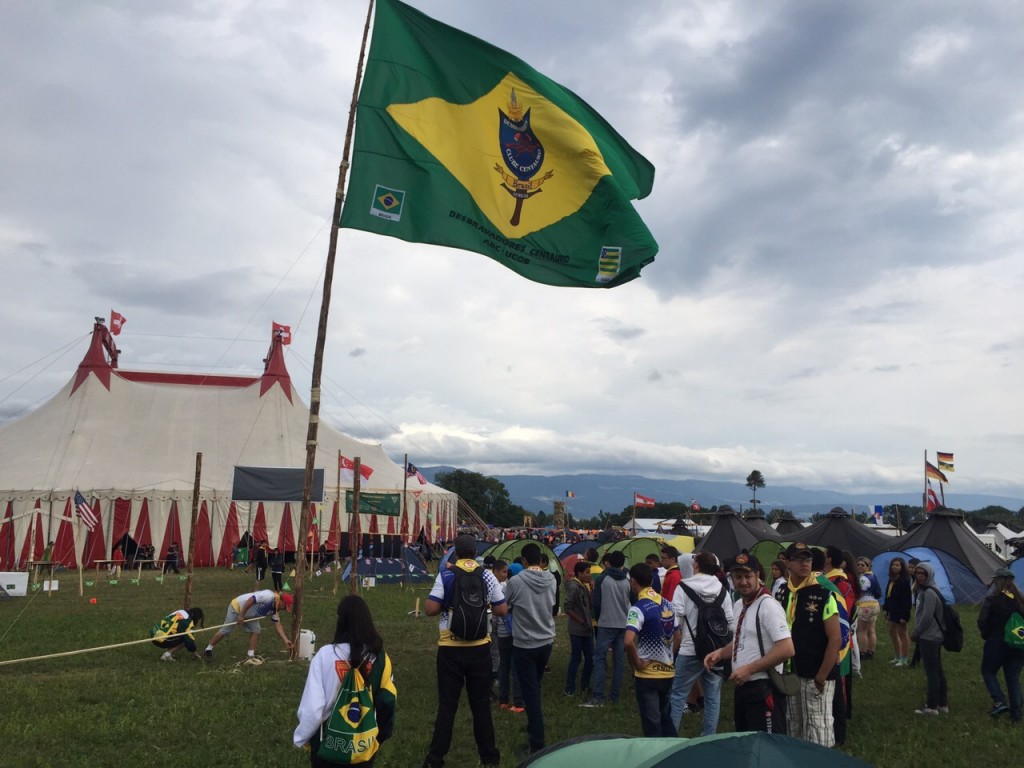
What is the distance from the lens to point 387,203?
941 centimetres

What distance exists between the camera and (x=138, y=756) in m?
7.02

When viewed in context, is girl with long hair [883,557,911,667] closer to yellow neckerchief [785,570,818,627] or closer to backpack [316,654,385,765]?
yellow neckerchief [785,570,818,627]

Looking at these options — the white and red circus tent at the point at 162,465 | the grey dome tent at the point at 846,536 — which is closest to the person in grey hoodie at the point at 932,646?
the grey dome tent at the point at 846,536

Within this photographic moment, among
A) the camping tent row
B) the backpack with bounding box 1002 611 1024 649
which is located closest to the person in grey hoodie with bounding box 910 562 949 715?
the backpack with bounding box 1002 611 1024 649

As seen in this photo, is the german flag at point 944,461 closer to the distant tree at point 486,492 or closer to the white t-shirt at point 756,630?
the white t-shirt at point 756,630

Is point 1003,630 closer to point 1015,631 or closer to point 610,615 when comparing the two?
point 1015,631

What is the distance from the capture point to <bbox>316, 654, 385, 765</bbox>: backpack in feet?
13.5

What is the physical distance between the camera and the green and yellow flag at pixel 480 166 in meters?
9.48

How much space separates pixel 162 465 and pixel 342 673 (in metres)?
31.5

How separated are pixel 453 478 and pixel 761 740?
105 meters

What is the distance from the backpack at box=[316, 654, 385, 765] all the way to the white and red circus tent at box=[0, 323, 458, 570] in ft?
80.2

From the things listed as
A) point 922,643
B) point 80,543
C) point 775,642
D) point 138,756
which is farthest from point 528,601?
point 80,543

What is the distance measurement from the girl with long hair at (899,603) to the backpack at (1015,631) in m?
2.79

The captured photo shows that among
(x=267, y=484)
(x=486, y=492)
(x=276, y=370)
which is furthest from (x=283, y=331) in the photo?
(x=486, y=492)
